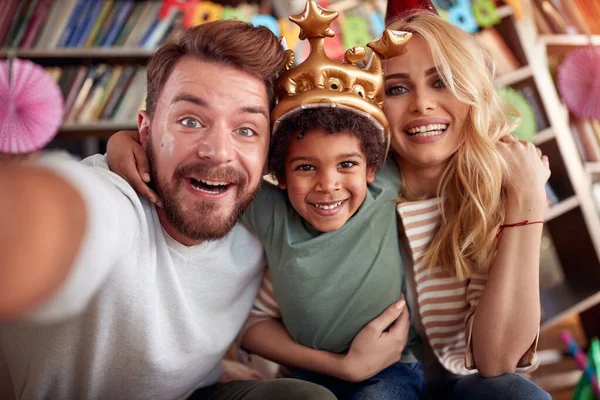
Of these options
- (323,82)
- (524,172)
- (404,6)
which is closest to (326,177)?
(323,82)

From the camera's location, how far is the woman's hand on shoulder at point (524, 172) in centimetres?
133

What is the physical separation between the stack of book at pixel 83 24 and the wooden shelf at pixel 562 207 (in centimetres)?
199

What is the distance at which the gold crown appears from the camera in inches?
50.4

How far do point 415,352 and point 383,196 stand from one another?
1.52 ft

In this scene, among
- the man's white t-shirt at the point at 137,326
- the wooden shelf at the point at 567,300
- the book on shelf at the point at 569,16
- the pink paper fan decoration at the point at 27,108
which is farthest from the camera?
the book on shelf at the point at 569,16

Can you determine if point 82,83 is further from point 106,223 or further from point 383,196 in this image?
point 106,223

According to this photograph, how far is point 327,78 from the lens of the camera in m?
1.31

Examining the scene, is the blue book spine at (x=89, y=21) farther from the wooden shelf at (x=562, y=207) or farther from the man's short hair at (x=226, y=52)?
the wooden shelf at (x=562, y=207)

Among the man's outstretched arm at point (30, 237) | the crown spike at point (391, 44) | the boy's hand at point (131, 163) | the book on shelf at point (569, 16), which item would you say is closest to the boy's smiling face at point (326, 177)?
the crown spike at point (391, 44)

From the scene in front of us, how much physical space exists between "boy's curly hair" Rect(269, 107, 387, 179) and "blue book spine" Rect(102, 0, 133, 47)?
66.2 inches

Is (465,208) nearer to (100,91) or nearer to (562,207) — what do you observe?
(562,207)

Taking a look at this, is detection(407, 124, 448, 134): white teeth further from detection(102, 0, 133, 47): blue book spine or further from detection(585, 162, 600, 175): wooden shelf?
detection(102, 0, 133, 47): blue book spine

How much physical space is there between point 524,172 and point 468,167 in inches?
5.1

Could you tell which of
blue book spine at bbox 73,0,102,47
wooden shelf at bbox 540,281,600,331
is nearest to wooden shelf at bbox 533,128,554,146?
wooden shelf at bbox 540,281,600,331
